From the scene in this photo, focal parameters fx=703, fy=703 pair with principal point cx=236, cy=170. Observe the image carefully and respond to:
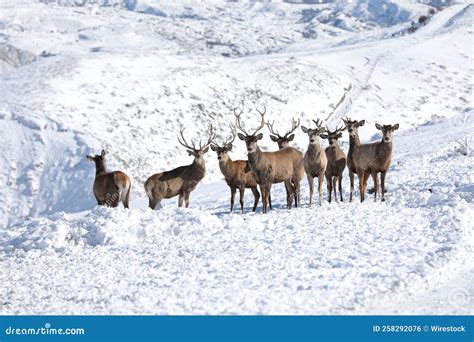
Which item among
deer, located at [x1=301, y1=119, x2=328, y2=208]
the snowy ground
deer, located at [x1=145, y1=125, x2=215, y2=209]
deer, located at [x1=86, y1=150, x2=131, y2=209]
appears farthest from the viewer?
deer, located at [x1=145, y1=125, x2=215, y2=209]

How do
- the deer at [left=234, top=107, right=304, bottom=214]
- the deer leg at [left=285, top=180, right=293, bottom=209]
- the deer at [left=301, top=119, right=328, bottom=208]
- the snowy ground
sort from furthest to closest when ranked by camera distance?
the deer at [left=301, top=119, right=328, bottom=208] < the deer leg at [left=285, top=180, right=293, bottom=209] < the deer at [left=234, top=107, right=304, bottom=214] < the snowy ground

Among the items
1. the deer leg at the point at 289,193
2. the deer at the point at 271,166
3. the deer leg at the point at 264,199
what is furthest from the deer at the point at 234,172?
the deer leg at the point at 264,199

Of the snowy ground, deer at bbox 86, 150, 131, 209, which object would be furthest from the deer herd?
the snowy ground

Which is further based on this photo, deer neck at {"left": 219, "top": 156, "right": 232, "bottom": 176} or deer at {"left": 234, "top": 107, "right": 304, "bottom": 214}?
deer neck at {"left": 219, "top": 156, "right": 232, "bottom": 176}

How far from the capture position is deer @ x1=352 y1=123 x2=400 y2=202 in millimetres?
17641

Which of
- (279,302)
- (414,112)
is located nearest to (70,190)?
(279,302)

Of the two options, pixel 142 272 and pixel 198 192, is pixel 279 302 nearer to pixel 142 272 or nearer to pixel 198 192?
pixel 142 272

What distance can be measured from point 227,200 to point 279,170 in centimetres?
473

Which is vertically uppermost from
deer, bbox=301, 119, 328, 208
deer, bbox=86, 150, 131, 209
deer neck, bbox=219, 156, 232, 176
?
deer, bbox=301, 119, 328, 208

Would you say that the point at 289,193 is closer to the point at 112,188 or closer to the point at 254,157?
the point at 254,157

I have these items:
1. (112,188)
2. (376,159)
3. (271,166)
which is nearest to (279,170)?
(271,166)

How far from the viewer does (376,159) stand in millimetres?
17734

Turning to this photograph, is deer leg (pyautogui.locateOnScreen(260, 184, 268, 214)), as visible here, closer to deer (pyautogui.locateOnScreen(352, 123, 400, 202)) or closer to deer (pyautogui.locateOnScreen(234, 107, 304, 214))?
deer (pyautogui.locateOnScreen(234, 107, 304, 214))

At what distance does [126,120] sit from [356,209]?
25032 millimetres
